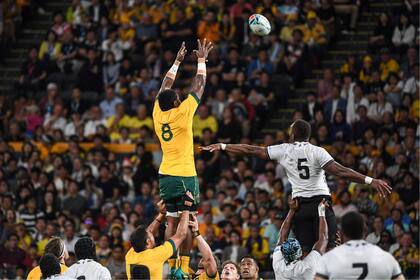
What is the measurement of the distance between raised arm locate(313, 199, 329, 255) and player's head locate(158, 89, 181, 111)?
7.53ft

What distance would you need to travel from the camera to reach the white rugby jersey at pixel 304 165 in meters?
15.0

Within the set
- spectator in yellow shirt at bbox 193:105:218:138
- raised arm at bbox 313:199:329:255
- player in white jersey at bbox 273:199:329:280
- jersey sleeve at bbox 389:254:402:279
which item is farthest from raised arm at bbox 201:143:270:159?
spectator in yellow shirt at bbox 193:105:218:138

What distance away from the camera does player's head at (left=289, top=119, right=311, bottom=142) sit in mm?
15055

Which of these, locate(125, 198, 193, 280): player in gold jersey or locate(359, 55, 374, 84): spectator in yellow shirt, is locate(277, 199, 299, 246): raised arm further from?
locate(359, 55, 374, 84): spectator in yellow shirt

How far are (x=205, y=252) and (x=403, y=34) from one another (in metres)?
11.7

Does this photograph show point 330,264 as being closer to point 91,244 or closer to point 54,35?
point 91,244

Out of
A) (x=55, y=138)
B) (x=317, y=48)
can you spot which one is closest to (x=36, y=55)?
(x=55, y=138)

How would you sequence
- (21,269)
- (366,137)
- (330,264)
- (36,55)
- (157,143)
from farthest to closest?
(36,55)
(157,143)
(366,137)
(21,269)
(330,264)

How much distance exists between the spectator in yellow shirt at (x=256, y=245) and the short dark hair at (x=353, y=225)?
9.40 metres

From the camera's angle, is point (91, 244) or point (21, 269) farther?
point (21, 269)

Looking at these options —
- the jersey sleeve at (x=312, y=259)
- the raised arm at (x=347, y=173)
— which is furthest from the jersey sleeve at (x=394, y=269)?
the raised arm at (x=347, y=173)

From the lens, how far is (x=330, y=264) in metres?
11.8

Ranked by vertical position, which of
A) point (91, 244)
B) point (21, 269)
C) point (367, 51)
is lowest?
point (21, 269)

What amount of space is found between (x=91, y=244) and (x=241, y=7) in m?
14.0
